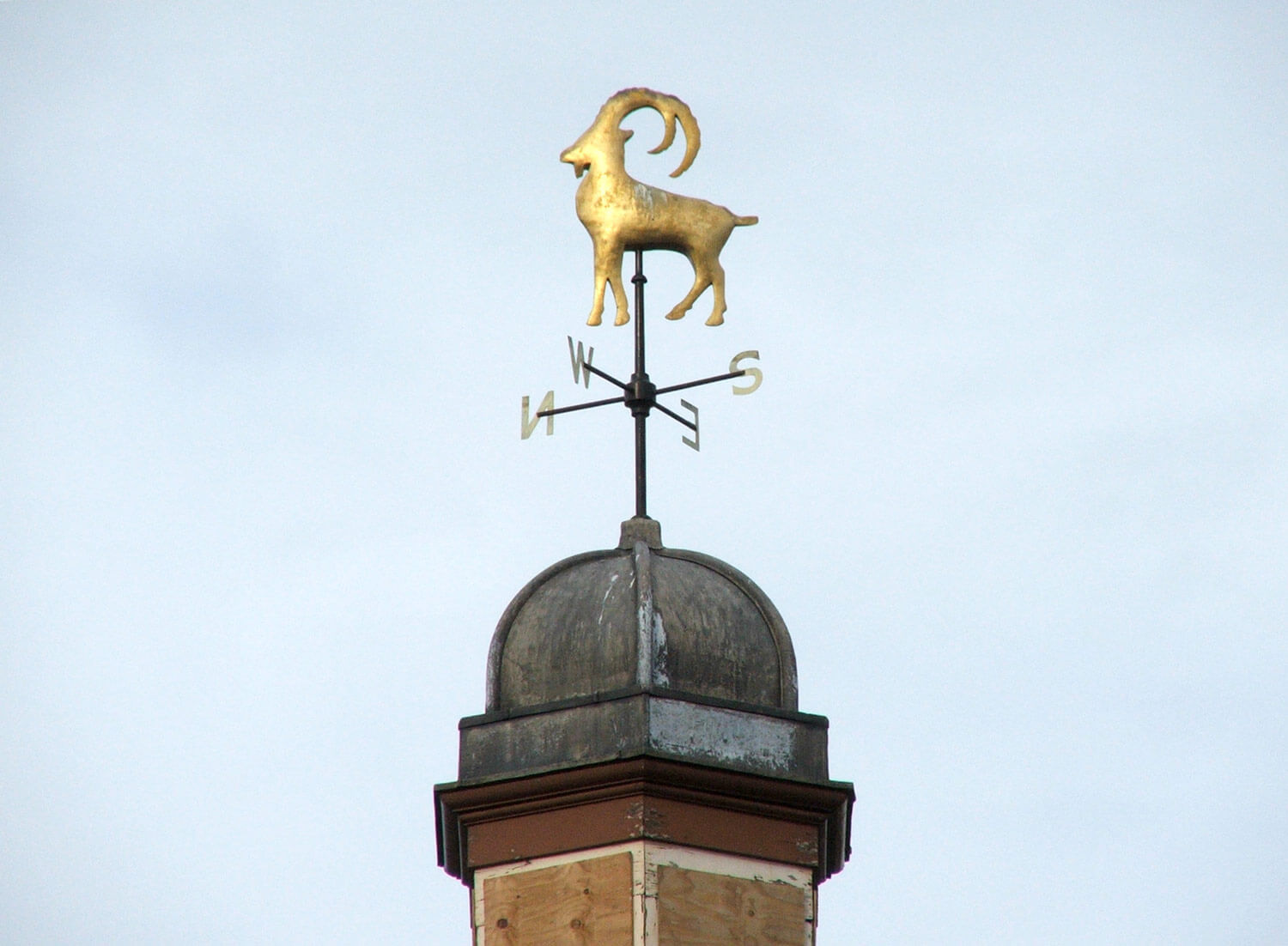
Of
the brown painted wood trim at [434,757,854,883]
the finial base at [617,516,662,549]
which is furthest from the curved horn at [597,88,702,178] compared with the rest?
the brown painted wood trim at [434,757,854,883]

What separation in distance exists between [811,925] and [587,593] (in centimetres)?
181

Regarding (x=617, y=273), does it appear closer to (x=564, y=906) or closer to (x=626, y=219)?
(x=626, y=219)

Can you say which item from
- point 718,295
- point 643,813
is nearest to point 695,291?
point 718,295

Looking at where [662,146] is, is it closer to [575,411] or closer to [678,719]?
[575,411]

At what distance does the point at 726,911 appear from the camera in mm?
11875

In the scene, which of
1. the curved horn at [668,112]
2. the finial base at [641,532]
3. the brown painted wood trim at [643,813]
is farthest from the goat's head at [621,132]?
the brown painted wood trim at [643,813]

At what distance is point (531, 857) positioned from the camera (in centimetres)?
1207

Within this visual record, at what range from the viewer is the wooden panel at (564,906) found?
11711 millimetres

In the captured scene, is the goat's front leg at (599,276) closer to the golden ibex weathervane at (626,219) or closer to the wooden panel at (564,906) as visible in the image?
the golden ibex weathervane at (626,219)

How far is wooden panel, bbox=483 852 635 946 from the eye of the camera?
11.7 m

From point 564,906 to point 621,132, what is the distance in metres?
4.11

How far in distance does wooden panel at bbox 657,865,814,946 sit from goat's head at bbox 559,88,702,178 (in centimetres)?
378

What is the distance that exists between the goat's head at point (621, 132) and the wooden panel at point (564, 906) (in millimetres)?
3705

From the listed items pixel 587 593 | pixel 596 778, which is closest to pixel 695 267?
pixel 587 593
